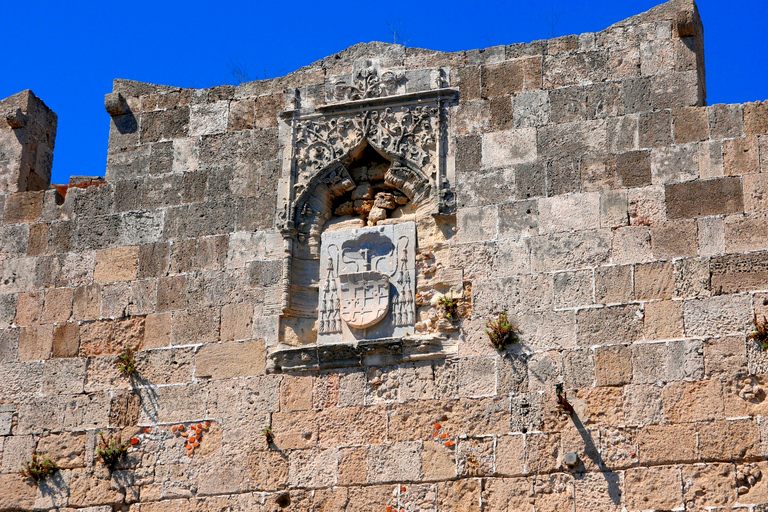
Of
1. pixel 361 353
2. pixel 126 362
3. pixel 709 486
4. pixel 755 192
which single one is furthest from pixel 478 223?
pixel 126 362

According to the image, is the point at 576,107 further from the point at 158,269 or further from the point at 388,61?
the point at 158,269

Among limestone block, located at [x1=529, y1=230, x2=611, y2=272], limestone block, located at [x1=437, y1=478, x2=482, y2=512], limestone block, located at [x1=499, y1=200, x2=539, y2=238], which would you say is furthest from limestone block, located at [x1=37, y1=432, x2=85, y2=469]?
limestone block, located at [x1=529, y1=230, x2=611, y2=272]

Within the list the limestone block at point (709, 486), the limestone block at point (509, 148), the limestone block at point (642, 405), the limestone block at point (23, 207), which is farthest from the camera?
the limestone block at point (23, 207)

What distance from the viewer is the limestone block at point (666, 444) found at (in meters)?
8.67

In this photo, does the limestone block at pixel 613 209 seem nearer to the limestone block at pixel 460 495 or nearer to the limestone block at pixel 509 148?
the limestone block at pixel 509 148

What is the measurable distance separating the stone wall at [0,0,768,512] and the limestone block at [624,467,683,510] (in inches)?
0.6

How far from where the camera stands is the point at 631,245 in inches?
370

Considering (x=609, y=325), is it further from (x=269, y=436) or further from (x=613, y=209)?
(x=269, y=436)

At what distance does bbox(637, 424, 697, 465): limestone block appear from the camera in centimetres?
867

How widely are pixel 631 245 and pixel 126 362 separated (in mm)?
4286

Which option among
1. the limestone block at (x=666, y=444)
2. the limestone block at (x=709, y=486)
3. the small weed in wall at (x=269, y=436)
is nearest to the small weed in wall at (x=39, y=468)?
the small weed in wall at (x=269, y=436)

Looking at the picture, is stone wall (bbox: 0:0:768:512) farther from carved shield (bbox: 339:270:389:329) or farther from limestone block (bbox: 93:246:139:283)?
carved shield (bbox: 339:270:389:329)

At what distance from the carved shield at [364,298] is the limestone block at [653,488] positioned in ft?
7.73

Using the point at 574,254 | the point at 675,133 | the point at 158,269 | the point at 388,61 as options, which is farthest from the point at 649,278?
the point at 158,269
